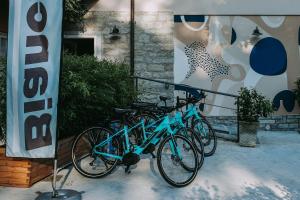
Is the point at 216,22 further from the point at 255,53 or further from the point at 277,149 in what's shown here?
the point at 277,149

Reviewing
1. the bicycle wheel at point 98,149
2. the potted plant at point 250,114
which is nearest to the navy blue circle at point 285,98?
the potted plant at point 250,114

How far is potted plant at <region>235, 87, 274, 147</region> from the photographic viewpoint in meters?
7.88

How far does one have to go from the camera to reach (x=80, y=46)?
11.3 meters

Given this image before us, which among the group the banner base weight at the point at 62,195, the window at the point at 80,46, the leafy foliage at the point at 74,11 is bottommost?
the banner base weight at the point at 62,195

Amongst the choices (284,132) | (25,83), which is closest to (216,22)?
(284,132)

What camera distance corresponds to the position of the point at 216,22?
33.3ft

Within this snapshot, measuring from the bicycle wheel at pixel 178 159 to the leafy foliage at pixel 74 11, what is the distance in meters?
5.33

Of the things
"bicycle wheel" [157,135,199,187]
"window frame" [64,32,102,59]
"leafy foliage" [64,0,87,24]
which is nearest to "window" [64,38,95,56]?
"window frame" [64,32,102,59]

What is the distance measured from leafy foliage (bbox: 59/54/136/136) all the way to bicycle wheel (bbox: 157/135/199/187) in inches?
Result: 58.5

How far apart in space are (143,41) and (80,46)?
1.96 m

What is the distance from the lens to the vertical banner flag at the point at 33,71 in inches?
170

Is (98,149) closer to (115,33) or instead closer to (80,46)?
(115,33)

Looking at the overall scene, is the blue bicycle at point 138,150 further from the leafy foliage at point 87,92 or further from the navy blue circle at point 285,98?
the navy blue circle at point 285,98

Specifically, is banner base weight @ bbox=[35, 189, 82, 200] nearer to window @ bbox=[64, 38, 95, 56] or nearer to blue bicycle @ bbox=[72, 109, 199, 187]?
blue bicycle @ bbox=[72, 109, 199, 187]
